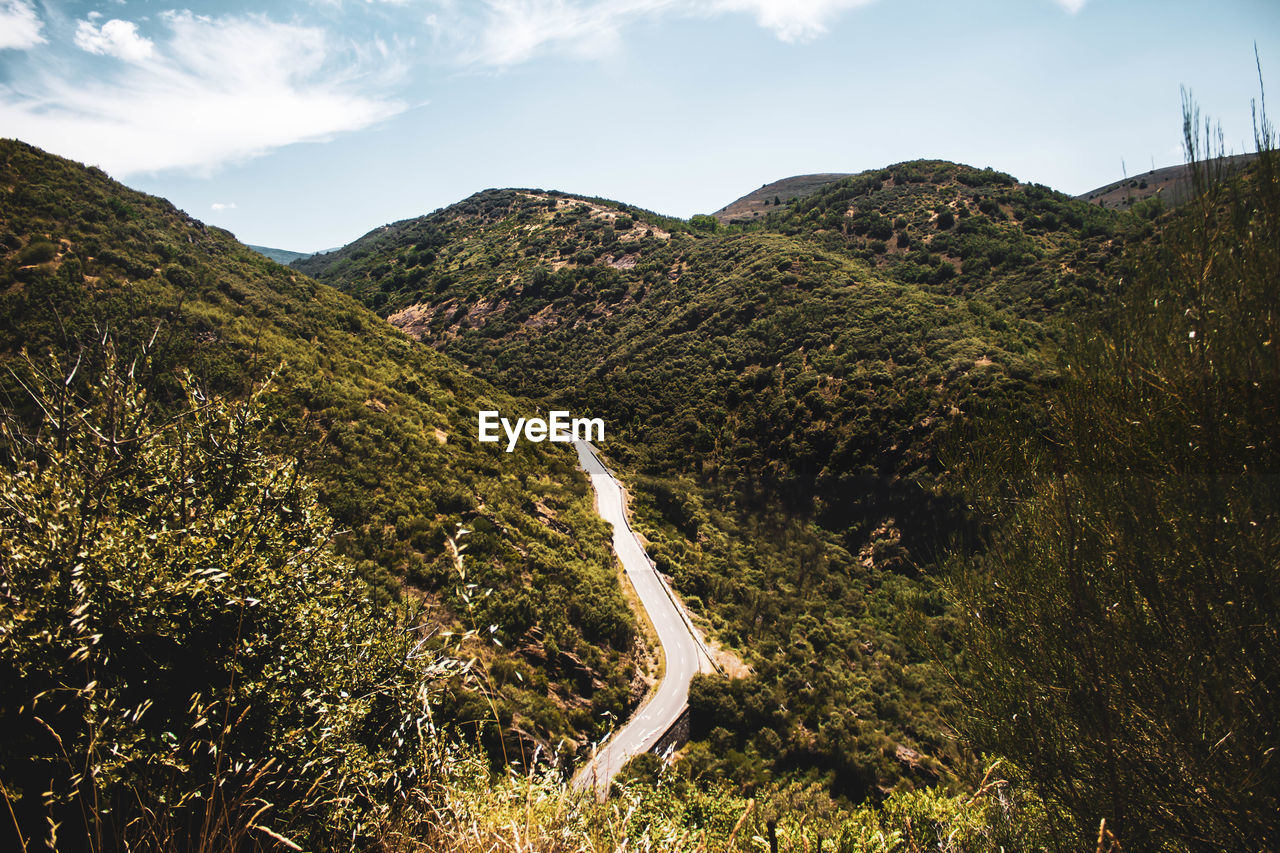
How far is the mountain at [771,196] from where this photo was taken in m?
98.0

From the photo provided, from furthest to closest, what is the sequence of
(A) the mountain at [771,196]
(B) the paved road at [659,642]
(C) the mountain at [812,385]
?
1. (A) the mountain at [771,196]
2. (C) the mountain at [812,385]
3. (B) the paved road at [659,642]

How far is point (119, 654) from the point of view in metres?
4.32

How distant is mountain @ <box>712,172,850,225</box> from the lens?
9800 cm

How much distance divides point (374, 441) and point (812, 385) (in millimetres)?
26034

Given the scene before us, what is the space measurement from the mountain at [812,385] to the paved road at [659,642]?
1233 mm

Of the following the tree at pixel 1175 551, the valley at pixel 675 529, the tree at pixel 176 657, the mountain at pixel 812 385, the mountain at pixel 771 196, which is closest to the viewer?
the tree at pixel 176 657

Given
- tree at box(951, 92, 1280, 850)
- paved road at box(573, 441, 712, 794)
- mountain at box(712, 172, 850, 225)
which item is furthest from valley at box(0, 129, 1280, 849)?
mountain at box(712, 172, 850, 225)

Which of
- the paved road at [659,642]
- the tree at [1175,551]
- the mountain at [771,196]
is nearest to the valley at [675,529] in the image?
the tree at [1175,551]

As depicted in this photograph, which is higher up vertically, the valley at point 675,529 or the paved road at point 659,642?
the valley at point 675,529

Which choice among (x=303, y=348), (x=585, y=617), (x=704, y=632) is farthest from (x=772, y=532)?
(x=303, y=348)

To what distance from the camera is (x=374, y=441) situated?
2023cm

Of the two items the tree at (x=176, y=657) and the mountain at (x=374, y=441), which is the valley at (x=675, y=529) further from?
the mountain at (x=374, y=441)

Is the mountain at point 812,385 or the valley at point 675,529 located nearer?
the valley at point 675,529

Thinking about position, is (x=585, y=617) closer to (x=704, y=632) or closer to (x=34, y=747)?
(x=704, y=632)
